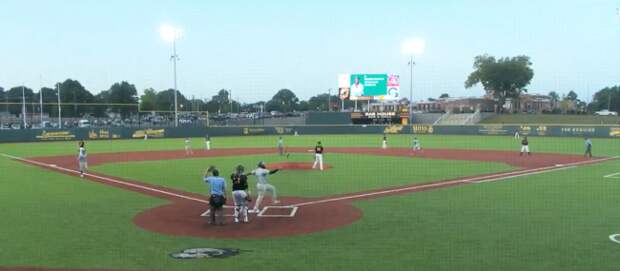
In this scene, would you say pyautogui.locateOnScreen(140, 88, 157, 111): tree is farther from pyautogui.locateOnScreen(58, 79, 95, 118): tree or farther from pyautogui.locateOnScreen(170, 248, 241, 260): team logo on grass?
pyautogui.locateOnScreen(170, 248, 241, 260): team logo on grass

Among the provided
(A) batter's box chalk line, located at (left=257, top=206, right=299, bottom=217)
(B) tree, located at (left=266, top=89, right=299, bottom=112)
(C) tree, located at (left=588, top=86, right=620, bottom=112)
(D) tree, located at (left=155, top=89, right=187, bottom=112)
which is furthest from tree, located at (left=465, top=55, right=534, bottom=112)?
(A) batter's box chalk line, located at (left=257, top=206, right=299, bottom=217)

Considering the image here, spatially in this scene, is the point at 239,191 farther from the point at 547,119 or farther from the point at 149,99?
the point at 149,99

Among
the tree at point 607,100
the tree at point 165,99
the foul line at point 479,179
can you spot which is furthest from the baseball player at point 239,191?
the tree at point 607,100

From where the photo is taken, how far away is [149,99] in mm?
111500

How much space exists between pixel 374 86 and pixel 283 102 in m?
74.8

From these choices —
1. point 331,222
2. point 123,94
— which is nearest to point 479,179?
point 331,222

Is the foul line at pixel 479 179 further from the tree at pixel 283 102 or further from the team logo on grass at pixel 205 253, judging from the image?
the tree at pixel 283 102

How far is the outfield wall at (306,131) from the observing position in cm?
4878

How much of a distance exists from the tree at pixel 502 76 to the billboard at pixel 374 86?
4288cm

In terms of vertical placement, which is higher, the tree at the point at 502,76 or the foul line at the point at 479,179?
the tree at the point at 502,76

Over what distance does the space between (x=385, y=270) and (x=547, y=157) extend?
24.2 meters

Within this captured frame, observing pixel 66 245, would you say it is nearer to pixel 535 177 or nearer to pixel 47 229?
pixel 47 229

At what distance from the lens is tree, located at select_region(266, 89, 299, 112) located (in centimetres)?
13812

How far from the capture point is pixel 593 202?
1409cm
